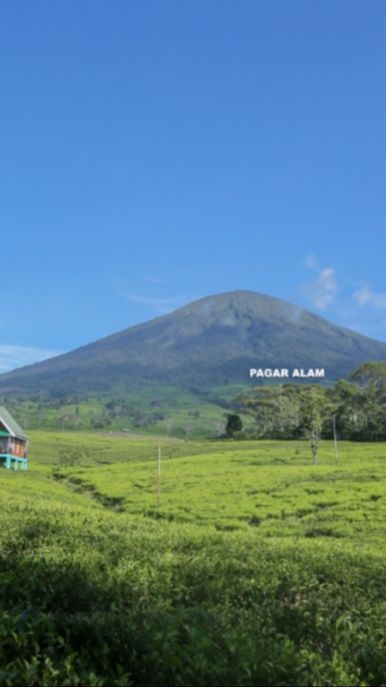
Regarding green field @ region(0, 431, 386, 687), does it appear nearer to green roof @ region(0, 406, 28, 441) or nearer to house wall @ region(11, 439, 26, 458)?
green roof @ region(0, 406, 28, 441)

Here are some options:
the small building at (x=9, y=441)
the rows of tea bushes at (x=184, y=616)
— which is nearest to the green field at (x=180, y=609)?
the rows of tea bushes at (x=184, y=616)

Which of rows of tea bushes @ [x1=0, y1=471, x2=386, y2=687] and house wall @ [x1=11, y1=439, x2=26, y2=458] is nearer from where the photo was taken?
rows of tea bushes @ [x1=0, y1=471, x2=386, y2=687]

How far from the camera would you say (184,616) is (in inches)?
354

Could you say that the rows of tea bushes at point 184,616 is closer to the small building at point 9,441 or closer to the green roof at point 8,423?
the green roof at point 8,423

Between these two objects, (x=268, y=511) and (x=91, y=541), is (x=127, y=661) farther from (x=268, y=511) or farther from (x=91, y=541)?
(x=268, y=511)

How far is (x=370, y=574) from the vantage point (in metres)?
14.8

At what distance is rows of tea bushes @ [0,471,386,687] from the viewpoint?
7309 millimetres

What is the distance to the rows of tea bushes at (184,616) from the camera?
24.0ft

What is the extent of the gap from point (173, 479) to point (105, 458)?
155 feet

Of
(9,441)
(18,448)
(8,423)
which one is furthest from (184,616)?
(18,448)

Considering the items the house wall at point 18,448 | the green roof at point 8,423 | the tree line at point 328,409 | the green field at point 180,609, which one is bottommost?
the green field at point 180,609

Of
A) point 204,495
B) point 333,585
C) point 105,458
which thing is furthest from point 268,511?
point 105,458

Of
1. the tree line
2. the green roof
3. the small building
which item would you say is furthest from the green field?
the tree line

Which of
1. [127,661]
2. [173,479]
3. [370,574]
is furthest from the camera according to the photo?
[173,479]
